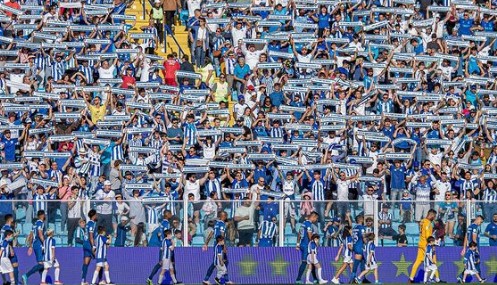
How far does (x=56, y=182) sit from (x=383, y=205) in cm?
813

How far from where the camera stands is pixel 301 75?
172ft

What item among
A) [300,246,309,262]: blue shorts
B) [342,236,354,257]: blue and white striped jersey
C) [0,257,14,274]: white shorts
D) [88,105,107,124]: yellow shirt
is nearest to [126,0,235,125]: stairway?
[88,105,107,124]: yellow shirt

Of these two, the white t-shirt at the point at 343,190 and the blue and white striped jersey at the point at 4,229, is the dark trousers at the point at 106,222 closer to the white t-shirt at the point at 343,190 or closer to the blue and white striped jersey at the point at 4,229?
the blue and white striped jersey at the point at 4,229

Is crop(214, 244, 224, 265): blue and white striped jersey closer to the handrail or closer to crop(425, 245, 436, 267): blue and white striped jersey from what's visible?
crop(425, 245, 436, 267): blue and white striped jersey

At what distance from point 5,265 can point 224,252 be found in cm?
521

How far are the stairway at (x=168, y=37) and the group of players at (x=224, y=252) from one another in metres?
8.30

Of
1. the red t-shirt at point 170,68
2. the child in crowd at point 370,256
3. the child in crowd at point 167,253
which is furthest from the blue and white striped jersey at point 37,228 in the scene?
the child in crowd at point 370,256

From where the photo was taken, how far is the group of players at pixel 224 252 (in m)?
45.7

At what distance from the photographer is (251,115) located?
167ft

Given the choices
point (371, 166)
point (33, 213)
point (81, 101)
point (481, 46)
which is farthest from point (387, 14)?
point (33, 213)

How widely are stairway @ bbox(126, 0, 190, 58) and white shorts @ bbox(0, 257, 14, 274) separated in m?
10.5

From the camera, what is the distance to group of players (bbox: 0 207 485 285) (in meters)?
45.7

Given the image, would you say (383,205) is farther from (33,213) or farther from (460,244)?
(33,213)

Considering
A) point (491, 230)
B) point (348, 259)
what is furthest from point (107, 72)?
point (491, 230)
